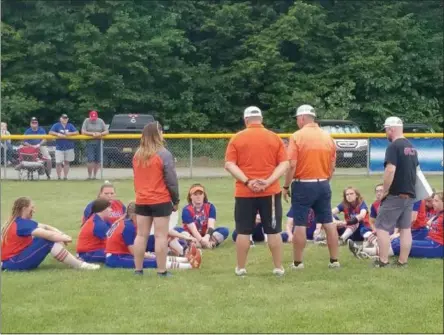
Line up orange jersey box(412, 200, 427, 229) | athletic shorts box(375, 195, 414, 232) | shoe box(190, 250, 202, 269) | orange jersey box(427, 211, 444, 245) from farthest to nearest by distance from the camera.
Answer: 1. orange jersey box(412, 200, 427, 229)
2. orange jersey box(427, 211, 444, 245)
3. shoe box(190, 250, 202, 269)
4. athletic shorts box(375, 195, 414, 232)

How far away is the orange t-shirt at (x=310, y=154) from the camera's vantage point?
31.5ft

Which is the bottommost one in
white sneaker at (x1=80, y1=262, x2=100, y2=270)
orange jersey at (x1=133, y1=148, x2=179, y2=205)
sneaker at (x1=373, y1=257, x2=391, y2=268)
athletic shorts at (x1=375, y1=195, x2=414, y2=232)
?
white sneaker at (x1=80, y1=262, x2=100, y2=270)

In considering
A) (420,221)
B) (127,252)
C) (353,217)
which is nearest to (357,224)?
(353,217)

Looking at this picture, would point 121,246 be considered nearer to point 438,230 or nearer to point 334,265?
point 334,265

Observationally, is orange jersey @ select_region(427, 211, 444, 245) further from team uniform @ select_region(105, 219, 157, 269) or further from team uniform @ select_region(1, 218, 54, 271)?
team uniform @ select_region(1, 218, 54, 271)

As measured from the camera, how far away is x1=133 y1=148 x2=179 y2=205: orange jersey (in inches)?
358

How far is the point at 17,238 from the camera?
975cm

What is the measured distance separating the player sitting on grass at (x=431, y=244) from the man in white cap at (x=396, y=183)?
80cm

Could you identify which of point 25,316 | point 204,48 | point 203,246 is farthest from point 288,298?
point 204,48

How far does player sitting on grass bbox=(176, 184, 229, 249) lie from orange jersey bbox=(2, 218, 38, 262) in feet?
8.42

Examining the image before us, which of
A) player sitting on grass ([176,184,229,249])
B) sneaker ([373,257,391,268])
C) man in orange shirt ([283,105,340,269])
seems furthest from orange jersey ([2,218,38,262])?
sneaker ([373,257,391,268])

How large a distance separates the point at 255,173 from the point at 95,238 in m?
2.29

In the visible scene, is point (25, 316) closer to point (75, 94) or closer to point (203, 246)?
point (203, 246)

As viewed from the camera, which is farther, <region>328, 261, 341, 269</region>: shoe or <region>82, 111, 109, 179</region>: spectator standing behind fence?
<region>82, 111, 109, 179</region>: spectator standing behind fence
